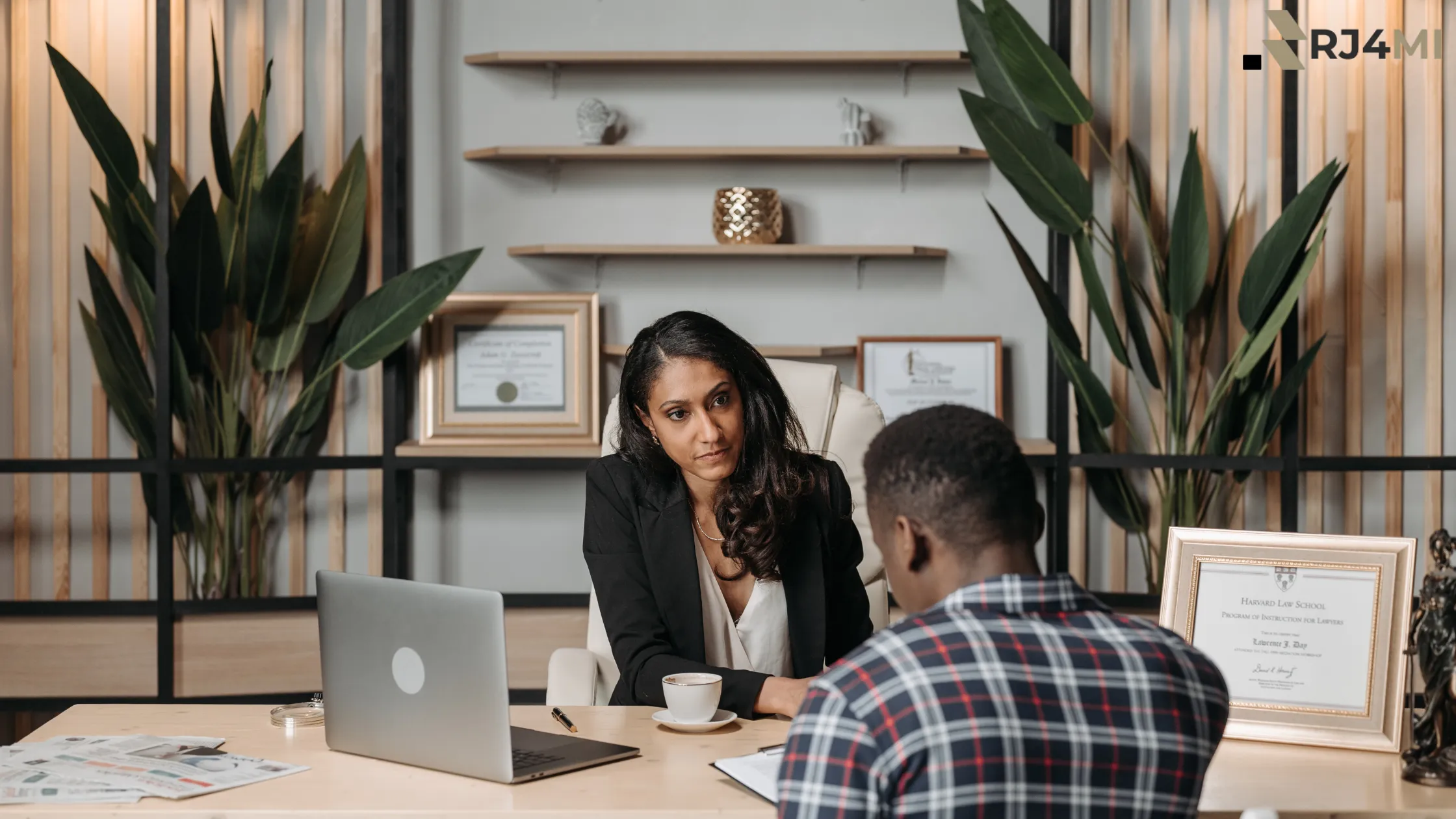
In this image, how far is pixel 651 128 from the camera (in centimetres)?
360

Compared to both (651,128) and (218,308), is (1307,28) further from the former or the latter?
(218,308)

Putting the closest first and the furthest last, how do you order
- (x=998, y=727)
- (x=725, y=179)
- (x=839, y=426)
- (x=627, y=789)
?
1. (x=998, y=727)
2. (x=627, y=789)
3. (x=839, y=426)
4. (x=725, y=179)

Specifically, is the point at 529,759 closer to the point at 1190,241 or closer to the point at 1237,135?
the point at 1190,241

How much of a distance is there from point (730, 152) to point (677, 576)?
1662mm

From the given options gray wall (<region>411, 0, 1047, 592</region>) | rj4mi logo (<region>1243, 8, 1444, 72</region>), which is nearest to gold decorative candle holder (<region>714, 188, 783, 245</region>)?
gray wall (<region>411, 0, 1047, 592</region>)

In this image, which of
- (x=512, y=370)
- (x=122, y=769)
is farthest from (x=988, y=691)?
(x=512, y=370)

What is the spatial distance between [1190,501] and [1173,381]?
31 centimetres

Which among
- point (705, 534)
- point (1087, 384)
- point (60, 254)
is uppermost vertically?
point (60, 254)

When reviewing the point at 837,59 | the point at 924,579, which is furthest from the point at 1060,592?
the point at 837,59

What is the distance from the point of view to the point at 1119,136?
346 cm

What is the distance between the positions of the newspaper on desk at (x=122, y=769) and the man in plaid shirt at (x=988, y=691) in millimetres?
836

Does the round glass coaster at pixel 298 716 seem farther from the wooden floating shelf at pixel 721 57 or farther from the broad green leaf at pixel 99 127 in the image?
the wooden floating shelf at pixel 721 57

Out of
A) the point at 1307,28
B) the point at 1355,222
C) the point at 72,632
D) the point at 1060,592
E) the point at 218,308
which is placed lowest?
the point at 72,632

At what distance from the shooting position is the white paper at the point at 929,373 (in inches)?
139
